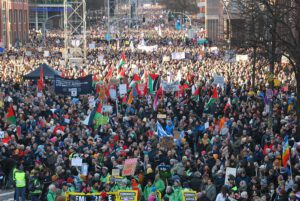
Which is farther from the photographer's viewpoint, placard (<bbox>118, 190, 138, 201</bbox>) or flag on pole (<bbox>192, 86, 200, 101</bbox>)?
flag on pole (<bbox>192, 86, 200, 101</bbox>)

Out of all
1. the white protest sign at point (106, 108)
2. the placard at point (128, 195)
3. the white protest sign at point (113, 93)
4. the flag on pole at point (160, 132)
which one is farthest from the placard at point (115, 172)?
the white protest sign at point (113, 93)

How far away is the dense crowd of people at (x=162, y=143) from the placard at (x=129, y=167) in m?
0.12


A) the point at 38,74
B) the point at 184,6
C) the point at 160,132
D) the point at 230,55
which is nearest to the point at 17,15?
the point at 230,55

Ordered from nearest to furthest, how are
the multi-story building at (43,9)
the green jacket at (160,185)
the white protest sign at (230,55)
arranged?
the green jacket at (160,185) → the white protest sign at (230,55) → the multi-story building at (43,9)

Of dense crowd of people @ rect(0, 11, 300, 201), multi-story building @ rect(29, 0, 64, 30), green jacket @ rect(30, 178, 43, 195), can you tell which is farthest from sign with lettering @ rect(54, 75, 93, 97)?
multi-story building @ rect(29, 0, 64, 30)

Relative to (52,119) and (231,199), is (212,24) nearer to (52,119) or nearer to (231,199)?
(52,119)

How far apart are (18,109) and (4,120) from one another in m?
1.80

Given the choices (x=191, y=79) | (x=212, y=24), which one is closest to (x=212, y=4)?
(x=212, y=24)

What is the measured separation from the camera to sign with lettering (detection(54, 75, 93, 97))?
30.3 metres

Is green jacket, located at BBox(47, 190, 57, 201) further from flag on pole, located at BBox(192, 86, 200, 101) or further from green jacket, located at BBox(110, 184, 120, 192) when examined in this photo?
flag on pole, located at BBox(192, 86, 200, 101)

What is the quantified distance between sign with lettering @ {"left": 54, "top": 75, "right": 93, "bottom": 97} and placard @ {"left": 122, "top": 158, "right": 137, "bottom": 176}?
11.7 meters

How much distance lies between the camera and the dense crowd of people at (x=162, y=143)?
1803 centimetres

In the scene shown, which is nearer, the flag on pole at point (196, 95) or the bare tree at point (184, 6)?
the flag on pole at point (196, 95)

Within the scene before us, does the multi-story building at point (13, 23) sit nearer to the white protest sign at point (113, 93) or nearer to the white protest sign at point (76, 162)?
the white protest sign at point (113, 93)
